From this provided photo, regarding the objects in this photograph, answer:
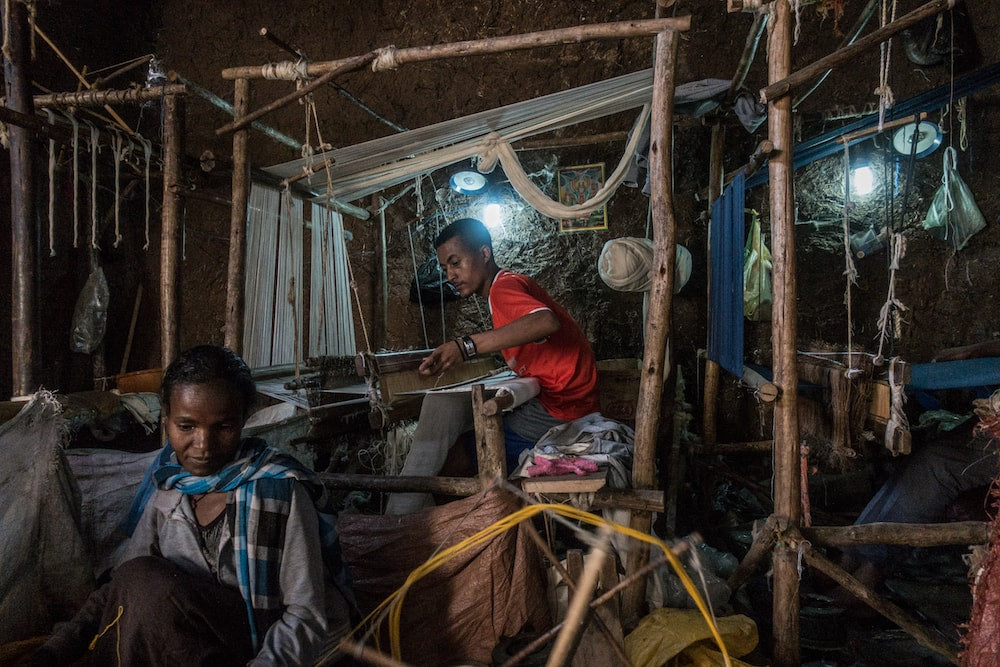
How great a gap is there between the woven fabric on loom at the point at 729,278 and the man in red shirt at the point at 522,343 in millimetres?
917

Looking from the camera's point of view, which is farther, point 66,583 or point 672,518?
point 672,518

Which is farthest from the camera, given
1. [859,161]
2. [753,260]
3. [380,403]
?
[859,161]

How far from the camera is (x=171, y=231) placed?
10.4 ft

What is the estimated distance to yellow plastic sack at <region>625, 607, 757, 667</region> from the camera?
83.8 inches

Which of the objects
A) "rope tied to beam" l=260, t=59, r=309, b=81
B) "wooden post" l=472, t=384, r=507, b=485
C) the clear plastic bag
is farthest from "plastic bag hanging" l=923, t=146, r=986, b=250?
the clear plastic bag

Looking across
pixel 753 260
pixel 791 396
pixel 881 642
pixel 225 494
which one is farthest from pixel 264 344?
pixel 881 642

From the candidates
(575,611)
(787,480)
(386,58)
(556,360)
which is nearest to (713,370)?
(556,360)

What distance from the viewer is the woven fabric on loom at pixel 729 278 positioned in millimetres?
3174

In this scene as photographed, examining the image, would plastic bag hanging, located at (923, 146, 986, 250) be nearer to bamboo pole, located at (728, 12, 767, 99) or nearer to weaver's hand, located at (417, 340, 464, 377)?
bamboo pole, located at (728, 12, 767, 99)

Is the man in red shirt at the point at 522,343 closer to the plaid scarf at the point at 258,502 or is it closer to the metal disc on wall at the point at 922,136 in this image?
the plaid scarf at the point at 258,502

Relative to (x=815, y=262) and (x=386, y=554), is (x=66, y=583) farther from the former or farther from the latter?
(x=815, y=262)

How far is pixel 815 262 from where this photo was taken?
529 cm

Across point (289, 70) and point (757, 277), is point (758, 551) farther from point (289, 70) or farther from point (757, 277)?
point (289, 70)

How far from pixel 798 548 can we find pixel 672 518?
1.60 meters
